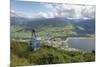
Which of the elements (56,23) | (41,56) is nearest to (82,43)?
(56,23)

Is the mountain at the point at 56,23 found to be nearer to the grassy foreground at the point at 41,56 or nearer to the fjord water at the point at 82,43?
the fjord water at the point at 82,43

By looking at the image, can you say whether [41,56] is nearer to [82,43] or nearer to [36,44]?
[36,44]

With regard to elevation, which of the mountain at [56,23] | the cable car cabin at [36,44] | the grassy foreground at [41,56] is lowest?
the grassy foreground at [41,56]

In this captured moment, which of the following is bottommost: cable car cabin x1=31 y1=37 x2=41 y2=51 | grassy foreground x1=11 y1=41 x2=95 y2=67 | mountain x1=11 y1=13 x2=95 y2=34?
grassy foreground x1=11 y1=41 x2=95 y2=67

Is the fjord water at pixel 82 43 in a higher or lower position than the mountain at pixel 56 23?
lower

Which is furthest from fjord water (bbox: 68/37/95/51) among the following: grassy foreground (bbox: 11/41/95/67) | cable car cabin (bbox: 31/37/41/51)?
cable car cabin (bbox: 31/37/41/51)

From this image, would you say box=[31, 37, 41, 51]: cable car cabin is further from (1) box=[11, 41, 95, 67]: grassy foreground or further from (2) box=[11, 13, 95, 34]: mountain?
(2) box=[11, 13, 95, 34]: mountain

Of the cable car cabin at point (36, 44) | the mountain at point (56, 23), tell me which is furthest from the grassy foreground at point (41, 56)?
the mountain at point (56, 23)

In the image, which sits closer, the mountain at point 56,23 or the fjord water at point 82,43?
the mountain at point 56,23
